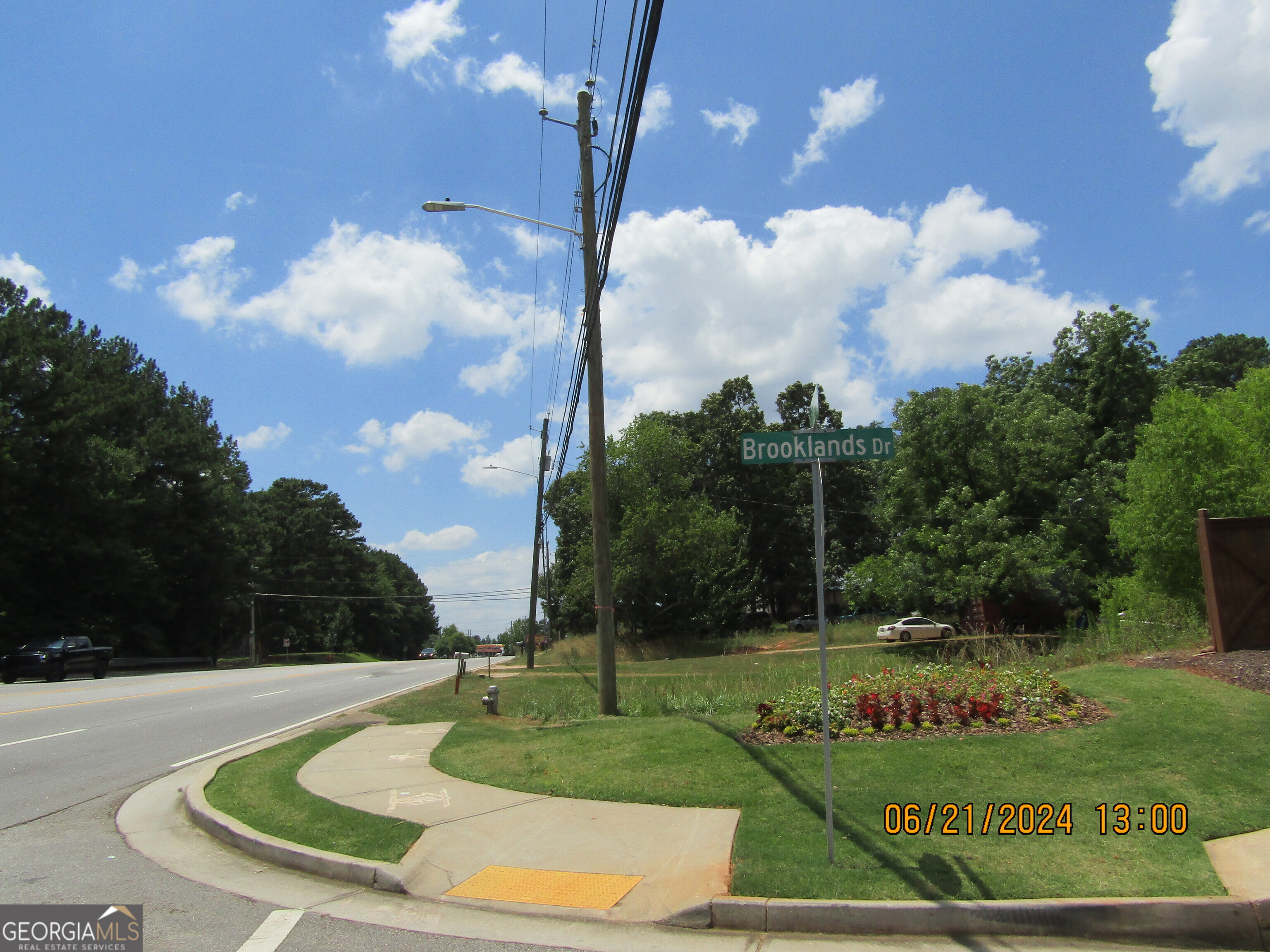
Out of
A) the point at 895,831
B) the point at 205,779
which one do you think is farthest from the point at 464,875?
the point at 205,779

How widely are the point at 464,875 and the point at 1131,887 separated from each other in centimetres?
435

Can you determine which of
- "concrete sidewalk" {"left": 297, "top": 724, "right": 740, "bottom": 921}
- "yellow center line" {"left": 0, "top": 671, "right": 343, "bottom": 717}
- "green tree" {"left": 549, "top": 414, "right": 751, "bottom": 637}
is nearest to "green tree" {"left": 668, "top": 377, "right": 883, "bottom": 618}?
"green tree" {"left": 549, "top": 414, "right": 751, "bottom": 637}

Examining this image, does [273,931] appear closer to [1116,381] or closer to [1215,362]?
[1116,381]

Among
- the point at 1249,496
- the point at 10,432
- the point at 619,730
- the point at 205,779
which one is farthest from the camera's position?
the point at 10,432

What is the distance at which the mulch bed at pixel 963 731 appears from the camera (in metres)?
7.92

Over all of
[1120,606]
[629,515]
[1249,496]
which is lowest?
[1120,606]

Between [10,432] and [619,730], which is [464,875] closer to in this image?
[619,730]

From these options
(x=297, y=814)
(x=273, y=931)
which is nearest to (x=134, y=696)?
(x=297, y=814)

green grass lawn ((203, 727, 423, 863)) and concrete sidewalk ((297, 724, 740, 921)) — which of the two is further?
green grass lawn ((203, 727, 423, 863))

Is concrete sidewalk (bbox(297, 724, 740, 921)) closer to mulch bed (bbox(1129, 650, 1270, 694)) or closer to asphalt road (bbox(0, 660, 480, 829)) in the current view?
asphalt road (bbox(0, 660, 480, 829))

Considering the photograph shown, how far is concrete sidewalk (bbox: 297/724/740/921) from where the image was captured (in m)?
5.25

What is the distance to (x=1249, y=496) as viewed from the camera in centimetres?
1781

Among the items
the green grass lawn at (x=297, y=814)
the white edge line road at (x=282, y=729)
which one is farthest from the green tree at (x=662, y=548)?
the green grass lawn at (x=297, y=814)

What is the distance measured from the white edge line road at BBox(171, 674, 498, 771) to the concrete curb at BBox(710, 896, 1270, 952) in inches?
349
